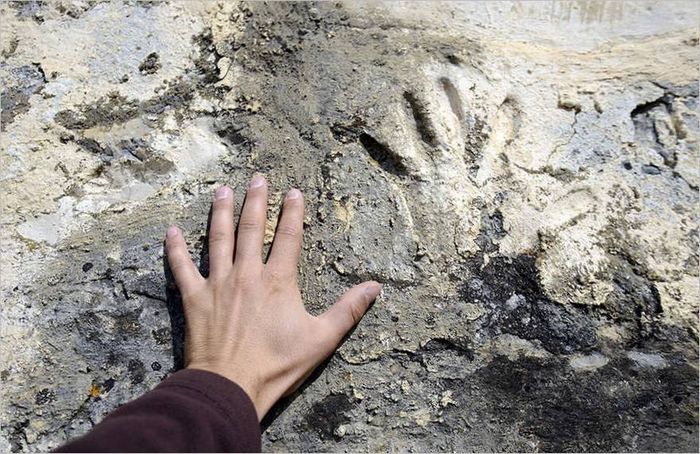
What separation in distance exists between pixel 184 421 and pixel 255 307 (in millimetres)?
289

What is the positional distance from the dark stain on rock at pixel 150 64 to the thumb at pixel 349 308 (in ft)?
2.11

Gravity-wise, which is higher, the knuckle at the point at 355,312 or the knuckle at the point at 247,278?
the knuckle at the point at 247,278

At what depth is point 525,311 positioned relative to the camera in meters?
1.30

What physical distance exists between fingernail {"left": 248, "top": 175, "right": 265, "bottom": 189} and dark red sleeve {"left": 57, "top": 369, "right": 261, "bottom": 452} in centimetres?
38

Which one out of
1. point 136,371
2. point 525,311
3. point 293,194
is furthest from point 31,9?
point 525,311

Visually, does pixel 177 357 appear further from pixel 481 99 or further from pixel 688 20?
pixel 688 20

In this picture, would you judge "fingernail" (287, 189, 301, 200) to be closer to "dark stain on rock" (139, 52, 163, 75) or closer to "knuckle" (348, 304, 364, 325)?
"knuckle" (348, 304, 364, 325)

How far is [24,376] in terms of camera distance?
1.27m

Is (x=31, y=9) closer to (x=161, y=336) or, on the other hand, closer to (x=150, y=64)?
(x=150, y=64)

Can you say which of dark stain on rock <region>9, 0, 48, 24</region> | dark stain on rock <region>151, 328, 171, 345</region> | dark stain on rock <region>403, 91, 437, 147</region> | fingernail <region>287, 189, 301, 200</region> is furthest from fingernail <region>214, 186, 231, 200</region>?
dark stain on rock <region>9, 0, 48, 24</region>

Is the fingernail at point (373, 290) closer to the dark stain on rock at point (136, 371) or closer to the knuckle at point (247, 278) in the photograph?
the knuckle at point (247, 278)

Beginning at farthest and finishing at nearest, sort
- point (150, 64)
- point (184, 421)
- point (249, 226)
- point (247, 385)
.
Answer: point (150, 64) → point (249, 226) → point (247, 385) → point (184, 421)

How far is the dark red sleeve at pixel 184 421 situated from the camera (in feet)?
3.02

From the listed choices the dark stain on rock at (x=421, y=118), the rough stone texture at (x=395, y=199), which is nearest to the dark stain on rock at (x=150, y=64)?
the rough stone texture at (x=395, y=199)
